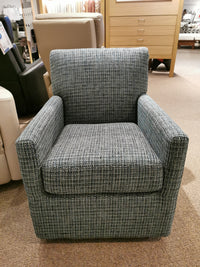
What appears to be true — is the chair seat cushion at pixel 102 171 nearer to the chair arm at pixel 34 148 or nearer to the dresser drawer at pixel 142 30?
the chair arm at pixel 34 148

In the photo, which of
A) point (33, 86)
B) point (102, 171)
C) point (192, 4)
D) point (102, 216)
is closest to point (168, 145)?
Result: point (102, 171)

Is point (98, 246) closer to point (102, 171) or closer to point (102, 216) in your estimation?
point (102, 216)

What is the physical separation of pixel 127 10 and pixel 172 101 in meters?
1.87

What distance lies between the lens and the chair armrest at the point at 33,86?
7.40 feet

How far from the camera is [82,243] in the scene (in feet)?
3.78

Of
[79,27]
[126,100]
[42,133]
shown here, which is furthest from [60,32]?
[42,133]

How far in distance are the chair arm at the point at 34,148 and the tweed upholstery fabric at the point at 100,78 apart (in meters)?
0.34

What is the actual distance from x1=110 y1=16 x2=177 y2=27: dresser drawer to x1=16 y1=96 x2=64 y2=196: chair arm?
3.30 meters

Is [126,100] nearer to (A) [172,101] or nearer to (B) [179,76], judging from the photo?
(A) [172,101]

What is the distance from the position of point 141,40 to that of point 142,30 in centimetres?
16

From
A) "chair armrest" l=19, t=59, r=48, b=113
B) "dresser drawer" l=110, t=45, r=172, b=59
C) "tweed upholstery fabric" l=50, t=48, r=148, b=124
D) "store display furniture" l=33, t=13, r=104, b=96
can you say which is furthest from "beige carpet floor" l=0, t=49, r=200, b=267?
"dresser drawer" l=110, t=45, r=172, b=59

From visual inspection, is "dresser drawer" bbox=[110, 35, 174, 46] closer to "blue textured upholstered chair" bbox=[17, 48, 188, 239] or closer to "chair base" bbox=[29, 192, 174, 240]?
"blue textured upholstered chair" bbox=[17, 48, 188, 239]

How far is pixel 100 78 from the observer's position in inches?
56.4

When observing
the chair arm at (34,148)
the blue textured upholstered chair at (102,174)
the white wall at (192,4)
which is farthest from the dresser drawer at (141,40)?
the white wall at (192,4)
